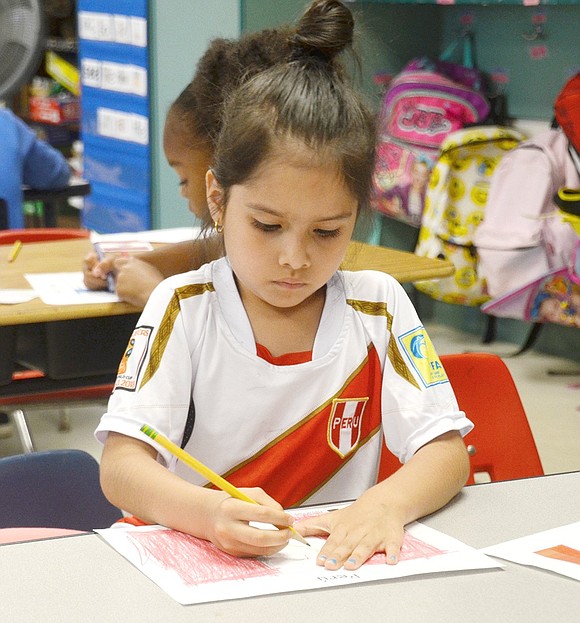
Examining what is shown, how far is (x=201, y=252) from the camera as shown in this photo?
1897mm

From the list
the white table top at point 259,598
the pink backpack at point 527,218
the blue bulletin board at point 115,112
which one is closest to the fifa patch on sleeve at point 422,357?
the white table top at point 259,598

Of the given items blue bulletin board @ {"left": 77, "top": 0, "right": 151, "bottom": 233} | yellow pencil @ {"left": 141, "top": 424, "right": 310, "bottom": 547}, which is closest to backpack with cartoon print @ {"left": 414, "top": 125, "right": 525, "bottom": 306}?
blue bulletin board @ {"left": 77, "top": 0, "right": 151, "bottom": 233}

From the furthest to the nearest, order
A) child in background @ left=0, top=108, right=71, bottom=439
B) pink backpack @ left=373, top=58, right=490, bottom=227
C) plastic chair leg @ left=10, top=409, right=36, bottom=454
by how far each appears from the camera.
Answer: pink backpack @ left=373, top=58, right=490, bottom=227
child in background @ left=0, top=108, right=71, bottom=439
plastic chair leg @ left=10, top=409, right=36, bottom=454

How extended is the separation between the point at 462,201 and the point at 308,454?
3.08 meters

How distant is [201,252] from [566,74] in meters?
2.71

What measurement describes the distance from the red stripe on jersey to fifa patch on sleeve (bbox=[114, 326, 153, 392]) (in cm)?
19

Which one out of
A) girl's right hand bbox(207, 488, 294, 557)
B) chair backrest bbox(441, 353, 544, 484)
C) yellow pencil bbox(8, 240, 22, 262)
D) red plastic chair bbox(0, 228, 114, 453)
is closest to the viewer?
girl's right hand bbox(207, 488, 294, 557)

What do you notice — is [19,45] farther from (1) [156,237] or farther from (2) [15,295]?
(2) [15,295]

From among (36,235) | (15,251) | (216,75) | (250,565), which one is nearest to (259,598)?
(250,565)

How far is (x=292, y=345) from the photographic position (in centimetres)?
138

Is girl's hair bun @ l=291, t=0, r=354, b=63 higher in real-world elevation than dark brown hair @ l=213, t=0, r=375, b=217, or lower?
higher

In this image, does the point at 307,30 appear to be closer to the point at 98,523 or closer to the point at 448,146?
the point at 98,523

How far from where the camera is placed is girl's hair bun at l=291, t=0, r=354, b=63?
133 cm

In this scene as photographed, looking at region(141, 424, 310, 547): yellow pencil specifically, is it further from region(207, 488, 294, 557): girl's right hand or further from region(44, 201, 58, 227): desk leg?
region(44, 201, 58, 227): desk leg
